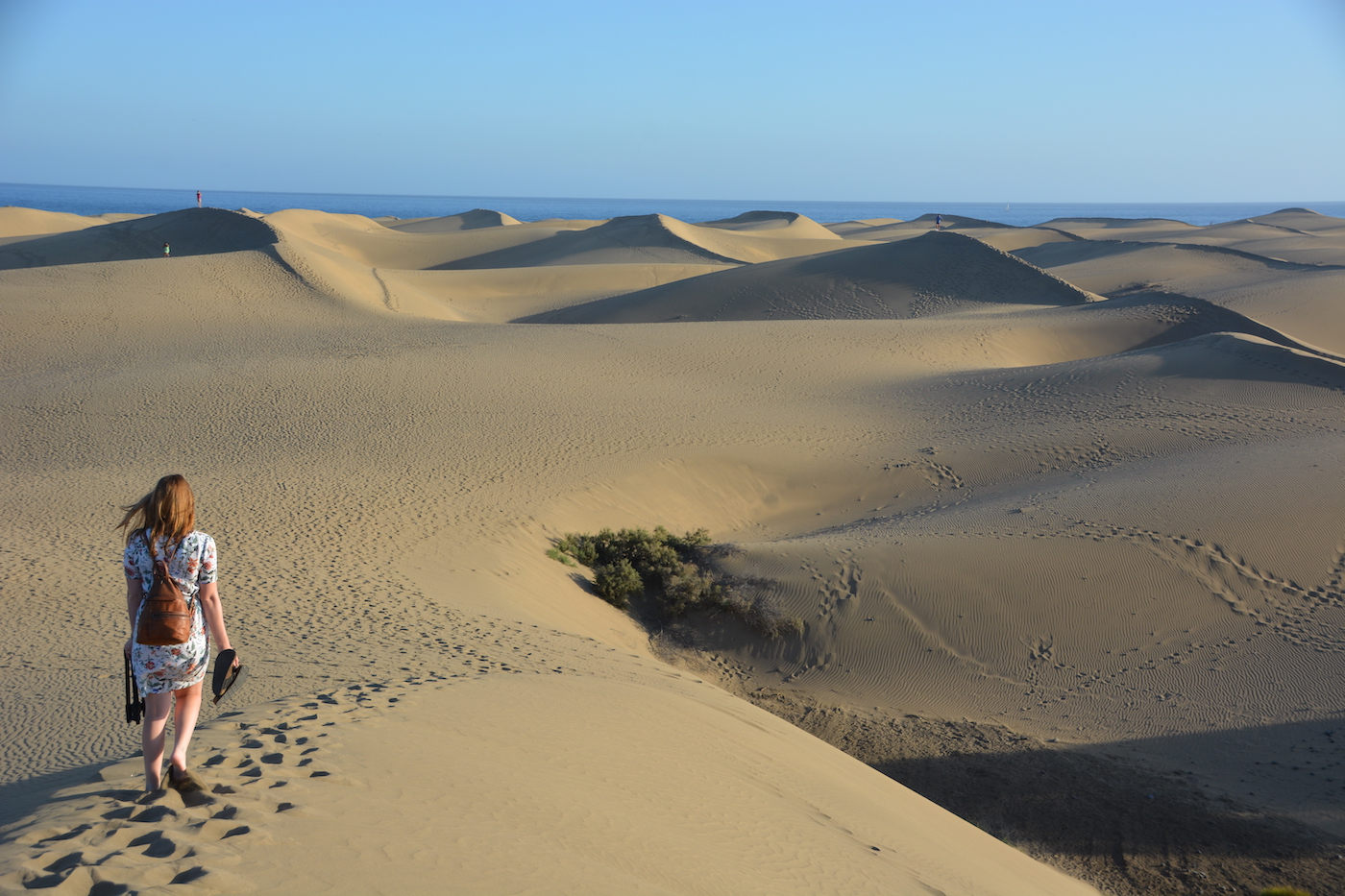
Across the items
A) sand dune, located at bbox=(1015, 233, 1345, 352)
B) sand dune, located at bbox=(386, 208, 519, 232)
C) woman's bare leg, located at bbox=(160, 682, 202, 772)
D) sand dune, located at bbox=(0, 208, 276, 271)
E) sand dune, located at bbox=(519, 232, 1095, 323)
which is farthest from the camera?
sand dune, located at bbox=(386, 208, 519, 232)

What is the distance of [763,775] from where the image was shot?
6.42m

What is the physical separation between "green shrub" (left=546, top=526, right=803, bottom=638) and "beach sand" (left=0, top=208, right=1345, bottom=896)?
0.80 ft

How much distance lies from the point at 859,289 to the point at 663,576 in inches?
977

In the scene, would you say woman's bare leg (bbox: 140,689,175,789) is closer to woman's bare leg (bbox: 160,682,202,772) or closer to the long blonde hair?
woman's bare leg (bbox: 160,682,202,772)

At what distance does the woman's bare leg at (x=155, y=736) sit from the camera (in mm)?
4027

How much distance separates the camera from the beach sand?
4613 millimetres

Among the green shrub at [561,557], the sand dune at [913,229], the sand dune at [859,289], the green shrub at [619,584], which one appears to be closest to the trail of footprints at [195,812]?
the green shrub at [619,584]

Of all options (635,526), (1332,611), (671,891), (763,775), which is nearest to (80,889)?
(671,891)

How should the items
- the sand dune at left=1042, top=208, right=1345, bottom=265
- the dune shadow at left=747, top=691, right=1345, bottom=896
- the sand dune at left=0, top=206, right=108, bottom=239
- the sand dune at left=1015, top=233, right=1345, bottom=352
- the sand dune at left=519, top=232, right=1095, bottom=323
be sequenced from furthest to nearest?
1. the sand dune at left=0, top=206, right=108, bottom=239
2. the sand dune at left=1042, top=208, right=1345, bottom=265
3. the sand dune at left=519, top=232, right=1095, bottom=323
4. the sand dune at left=1015, top=233, right=1345, bottom=352
5. the dune shadow at left=747, top=691, right=1345, bottom=896

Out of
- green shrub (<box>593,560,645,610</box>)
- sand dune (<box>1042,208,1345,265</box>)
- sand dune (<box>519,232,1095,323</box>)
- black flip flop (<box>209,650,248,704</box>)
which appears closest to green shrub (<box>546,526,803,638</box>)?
green shrub (<box>593,560,645,610</box>)

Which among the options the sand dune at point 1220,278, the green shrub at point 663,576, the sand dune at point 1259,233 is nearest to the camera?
the green shrub at point 663,576

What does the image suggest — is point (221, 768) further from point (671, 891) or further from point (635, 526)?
point (635, 526)

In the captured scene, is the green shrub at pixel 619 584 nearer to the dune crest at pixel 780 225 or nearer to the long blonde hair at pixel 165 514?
the long blonde hair at pixel 165 514

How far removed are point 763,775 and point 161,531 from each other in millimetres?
4261
